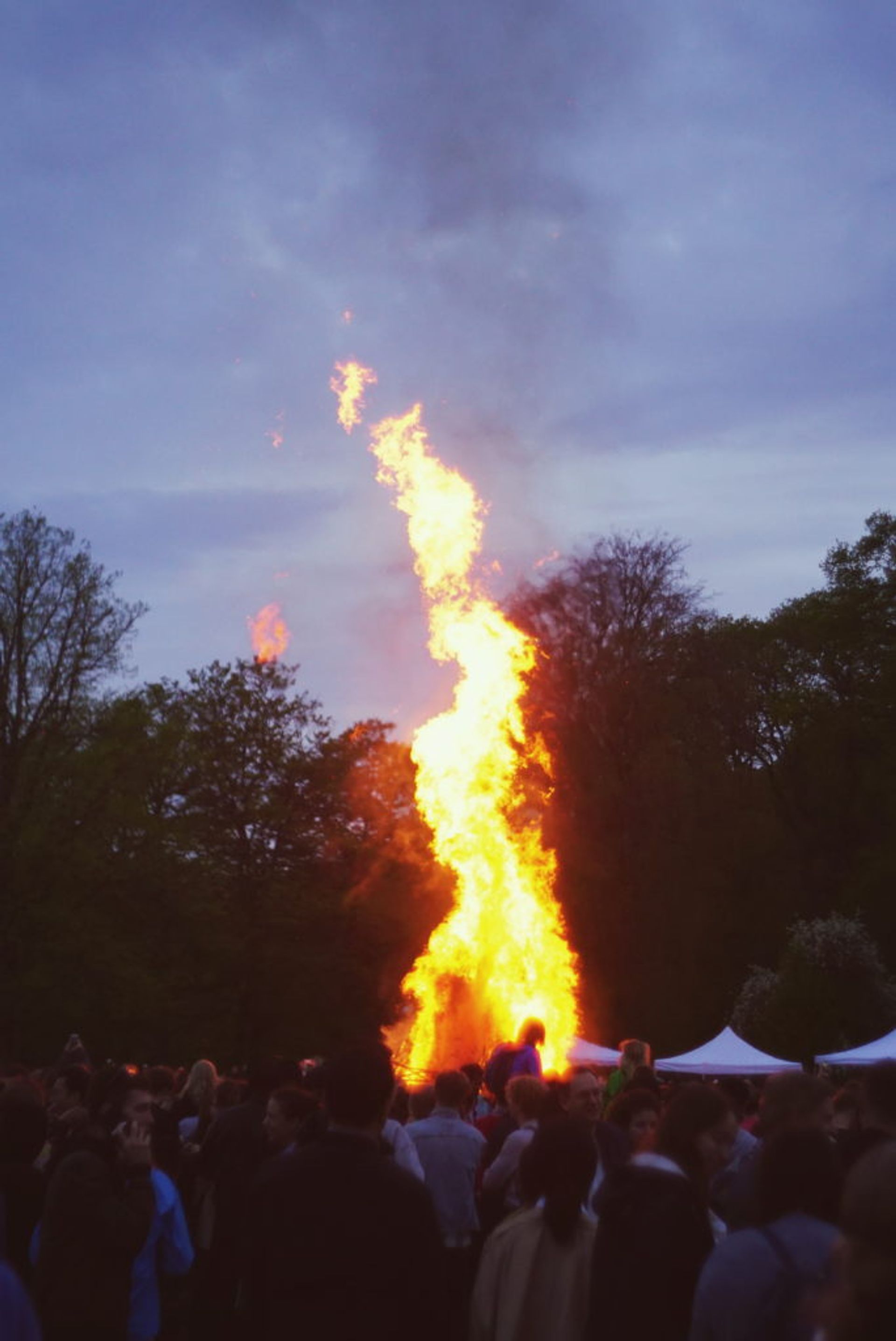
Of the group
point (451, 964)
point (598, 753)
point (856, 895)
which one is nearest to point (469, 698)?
point (451, 964)

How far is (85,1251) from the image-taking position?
20.0 ft

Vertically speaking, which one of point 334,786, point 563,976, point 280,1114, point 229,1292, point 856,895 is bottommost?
point 229,1292

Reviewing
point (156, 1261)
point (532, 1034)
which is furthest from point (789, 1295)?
point (532, 1034)

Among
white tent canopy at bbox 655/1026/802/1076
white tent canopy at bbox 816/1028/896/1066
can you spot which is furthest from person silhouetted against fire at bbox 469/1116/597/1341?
white tent canopy at bbox 655/1026/802/1076

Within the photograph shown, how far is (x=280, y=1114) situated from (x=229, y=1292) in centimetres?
118

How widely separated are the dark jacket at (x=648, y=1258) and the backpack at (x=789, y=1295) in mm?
950

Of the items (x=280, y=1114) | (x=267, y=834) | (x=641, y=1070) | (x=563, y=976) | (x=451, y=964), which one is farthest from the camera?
(x=267, y=834)

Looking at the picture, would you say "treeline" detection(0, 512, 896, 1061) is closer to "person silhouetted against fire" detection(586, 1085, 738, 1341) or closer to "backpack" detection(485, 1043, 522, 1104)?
"backpack" detection(485, 1043, 522, 1104)

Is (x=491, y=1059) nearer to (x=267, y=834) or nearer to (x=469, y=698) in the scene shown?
(x=469, y=698)

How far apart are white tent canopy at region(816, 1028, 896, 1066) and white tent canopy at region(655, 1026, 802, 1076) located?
4.72 feet

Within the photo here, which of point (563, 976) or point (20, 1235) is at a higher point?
point (563, 976)

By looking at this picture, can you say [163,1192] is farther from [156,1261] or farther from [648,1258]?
[648,1258]

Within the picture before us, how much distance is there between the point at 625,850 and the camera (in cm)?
4356

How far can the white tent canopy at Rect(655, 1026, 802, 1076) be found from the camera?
85.7ft
